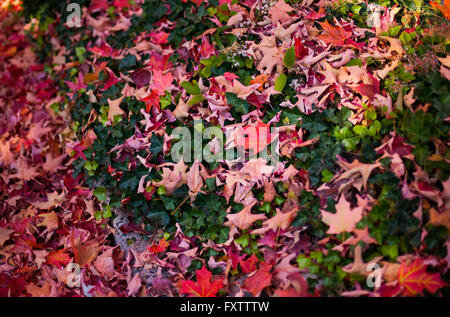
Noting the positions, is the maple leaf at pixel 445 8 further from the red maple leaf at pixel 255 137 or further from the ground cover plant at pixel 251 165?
the red maple leaf at pixel 255 137

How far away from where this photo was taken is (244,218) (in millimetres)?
1729

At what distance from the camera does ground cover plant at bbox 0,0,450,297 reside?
1.54 m

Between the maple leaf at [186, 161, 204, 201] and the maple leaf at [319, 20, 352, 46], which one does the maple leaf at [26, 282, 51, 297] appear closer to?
the maple leaf at [186, 161, 204, 201]

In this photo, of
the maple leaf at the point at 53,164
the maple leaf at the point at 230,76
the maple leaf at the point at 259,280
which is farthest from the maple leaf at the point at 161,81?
the maple leaf at the point at 259,280

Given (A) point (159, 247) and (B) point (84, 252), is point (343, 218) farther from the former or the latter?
(B) point (84, 252)

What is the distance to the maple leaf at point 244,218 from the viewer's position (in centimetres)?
172

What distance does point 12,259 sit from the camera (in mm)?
2092

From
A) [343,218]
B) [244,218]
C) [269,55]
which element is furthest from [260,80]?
[343,218]

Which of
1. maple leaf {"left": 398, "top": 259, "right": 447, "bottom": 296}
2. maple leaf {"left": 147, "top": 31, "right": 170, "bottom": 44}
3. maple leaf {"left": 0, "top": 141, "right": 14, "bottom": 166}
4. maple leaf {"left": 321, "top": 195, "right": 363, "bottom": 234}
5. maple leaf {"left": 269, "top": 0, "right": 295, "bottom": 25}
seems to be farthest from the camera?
maple leaf {"left": 0, "top": 141, "right": 14, "bottom": 166}

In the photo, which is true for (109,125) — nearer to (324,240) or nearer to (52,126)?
(52,126)

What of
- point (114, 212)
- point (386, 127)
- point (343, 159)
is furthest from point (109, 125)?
point (386, 127)

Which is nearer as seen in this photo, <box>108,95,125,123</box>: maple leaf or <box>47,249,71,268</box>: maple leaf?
<box>47,249,71,268</box>: maple leaf

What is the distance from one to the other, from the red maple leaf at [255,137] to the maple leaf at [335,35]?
0.58 metres

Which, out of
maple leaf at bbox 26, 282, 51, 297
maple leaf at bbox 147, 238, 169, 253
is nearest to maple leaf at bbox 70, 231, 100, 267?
maple leaf at bbox 26, 282, 51, 297
